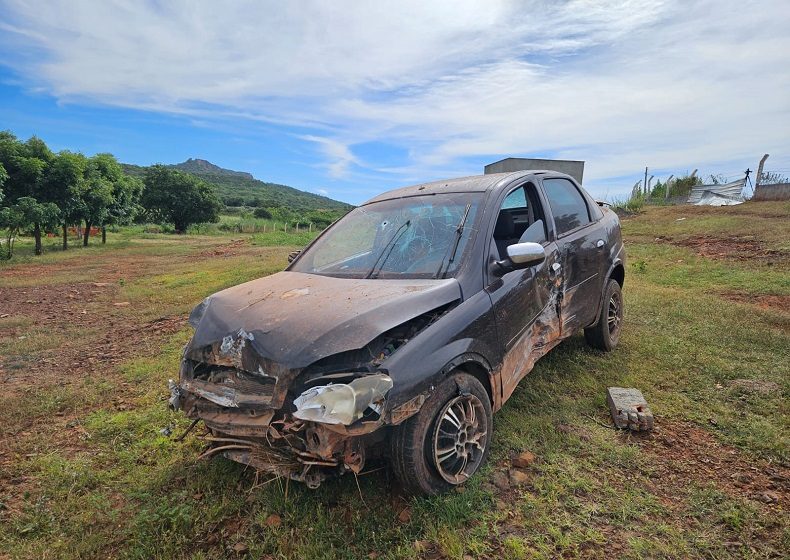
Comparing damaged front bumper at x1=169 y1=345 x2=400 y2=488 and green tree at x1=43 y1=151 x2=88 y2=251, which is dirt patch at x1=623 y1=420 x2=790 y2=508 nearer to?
damaged front bumper at x1=169 y1=345 x2=400 y2=488

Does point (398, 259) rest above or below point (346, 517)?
above

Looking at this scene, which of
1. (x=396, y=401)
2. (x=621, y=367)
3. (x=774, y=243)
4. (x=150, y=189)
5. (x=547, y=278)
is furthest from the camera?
(x=150, y=189)

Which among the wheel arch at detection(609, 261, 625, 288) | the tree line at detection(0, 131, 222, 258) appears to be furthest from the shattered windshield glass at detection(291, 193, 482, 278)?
the tree line at detection(0, 131, 222, 258)

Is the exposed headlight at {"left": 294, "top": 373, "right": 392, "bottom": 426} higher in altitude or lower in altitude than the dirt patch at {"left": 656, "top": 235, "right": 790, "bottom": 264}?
lower

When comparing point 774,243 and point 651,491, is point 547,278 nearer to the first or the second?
point 651,491

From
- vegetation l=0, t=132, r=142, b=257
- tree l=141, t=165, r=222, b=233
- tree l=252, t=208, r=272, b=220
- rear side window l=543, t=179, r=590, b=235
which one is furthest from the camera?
tree l=252, t=208, r=272, b=220

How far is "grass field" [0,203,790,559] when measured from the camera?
7.46 feet

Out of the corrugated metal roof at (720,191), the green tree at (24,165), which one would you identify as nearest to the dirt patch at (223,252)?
the green tree at (24,165)

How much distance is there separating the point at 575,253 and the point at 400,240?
1556 millimetres

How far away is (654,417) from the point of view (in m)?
3.36

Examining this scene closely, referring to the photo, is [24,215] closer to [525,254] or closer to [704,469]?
[525,254]

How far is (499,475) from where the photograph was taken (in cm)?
273

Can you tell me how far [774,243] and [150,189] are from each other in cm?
5233

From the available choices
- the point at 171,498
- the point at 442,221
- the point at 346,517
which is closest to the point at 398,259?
the point at 442,221
